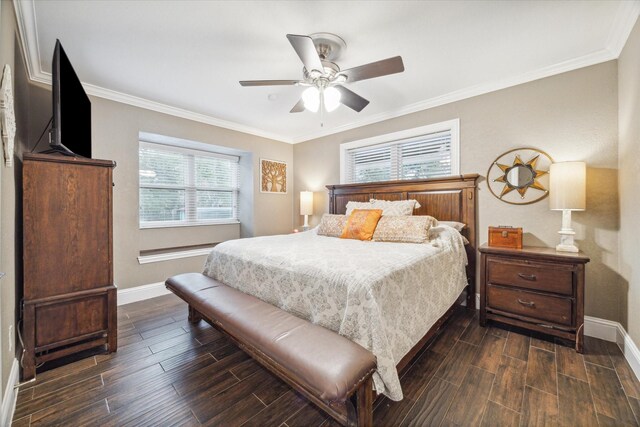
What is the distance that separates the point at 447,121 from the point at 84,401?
13.4ft

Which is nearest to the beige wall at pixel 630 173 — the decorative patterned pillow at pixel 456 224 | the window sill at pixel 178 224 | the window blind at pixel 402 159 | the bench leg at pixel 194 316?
the decorative patterned pillow at pixel 456 224

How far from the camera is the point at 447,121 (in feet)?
10.5

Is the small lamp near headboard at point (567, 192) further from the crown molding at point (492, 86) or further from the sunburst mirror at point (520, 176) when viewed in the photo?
the crown molding at point (492, 86)

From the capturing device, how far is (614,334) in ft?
7.32

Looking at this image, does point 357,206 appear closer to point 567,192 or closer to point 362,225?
point 362,225

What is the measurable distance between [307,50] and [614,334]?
3.38 meters

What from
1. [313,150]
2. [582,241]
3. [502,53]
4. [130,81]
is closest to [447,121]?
[502,53]

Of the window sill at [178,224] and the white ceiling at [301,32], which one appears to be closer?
the white ceiling at [301,32]

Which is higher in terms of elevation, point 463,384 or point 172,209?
point 172,209

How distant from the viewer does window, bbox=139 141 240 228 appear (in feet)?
12.4

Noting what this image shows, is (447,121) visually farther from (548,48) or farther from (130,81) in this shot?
(130,81)

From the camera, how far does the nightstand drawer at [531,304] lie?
2.14 meters

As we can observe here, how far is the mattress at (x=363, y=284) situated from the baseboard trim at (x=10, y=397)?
4.38ft

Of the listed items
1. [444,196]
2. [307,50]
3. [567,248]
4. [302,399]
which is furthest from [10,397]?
[567,248]
